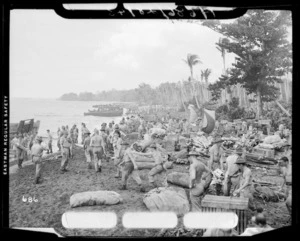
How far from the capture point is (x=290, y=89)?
2.41 meters

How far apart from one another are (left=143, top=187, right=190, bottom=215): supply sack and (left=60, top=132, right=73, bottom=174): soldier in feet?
2.03

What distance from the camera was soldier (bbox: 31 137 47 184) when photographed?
2389 mm

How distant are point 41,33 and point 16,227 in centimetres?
138

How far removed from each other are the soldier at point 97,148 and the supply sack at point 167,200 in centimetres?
41

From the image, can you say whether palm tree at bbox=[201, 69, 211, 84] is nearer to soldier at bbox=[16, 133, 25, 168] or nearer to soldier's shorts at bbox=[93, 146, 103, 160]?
soldier's shorts at bbox=[93, 146, 103, 160]

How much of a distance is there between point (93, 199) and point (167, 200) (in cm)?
52

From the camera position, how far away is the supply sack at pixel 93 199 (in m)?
2.36

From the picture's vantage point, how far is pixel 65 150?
7.95ft

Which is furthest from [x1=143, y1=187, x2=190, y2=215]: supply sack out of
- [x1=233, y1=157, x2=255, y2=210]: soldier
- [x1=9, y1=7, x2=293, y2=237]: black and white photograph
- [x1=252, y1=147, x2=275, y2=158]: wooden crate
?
[x1=252, y1=147, x2=275, y2=158]: wooden crate

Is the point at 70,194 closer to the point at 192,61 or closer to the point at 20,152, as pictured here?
the point at 20,152

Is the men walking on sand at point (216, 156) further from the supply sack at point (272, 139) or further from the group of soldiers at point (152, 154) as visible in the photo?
the supply sack at point (272, 139)

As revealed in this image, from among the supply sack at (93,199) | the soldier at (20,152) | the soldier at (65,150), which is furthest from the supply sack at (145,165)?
the soldier at (20,152)

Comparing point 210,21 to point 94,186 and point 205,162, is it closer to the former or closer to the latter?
point 205,162
